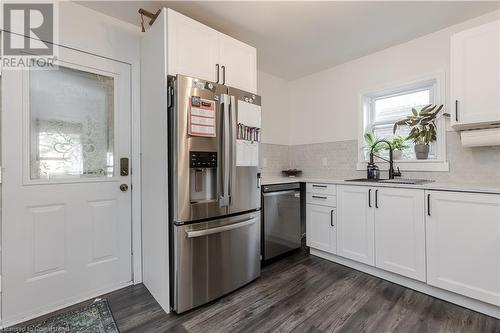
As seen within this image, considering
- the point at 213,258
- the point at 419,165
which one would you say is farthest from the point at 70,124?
the point at 419,165

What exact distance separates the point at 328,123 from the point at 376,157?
0.83 metres

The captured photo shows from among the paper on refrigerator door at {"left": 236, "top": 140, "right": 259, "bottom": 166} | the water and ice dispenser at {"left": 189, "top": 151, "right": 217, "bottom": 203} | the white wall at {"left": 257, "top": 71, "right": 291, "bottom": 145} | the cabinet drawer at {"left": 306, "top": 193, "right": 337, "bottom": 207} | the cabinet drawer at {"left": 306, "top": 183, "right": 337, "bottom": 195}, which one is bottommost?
the cabinet drawer at {"left": 306, "top": 193, "right": 337, "bottom": 207}

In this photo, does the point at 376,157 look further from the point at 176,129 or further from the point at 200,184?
the point at 176,129

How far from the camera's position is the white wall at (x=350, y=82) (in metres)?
2.44

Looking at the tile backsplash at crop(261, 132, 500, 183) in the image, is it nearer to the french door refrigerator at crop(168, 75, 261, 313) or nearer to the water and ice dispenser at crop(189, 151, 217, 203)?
the french door refrigerator at crop(168, 75, 261, 313)

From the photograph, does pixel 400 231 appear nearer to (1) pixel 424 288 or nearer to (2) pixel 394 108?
(1) pixel 424 288

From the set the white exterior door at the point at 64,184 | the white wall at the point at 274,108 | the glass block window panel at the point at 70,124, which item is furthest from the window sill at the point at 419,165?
the glass block window panel at the point at 70,124

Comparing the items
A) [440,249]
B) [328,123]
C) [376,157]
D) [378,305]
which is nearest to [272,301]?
[378,305]

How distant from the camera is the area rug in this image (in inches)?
63.6

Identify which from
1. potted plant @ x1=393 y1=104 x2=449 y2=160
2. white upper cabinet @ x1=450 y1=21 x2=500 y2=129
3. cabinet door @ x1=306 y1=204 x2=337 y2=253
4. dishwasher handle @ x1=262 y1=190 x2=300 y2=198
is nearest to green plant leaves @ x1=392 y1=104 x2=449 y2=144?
potted plant @ x1=393 y1=104 x2=449 y2=160

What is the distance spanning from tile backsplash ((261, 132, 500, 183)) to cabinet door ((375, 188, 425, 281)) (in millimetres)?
633

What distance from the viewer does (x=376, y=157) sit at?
2.91 meters

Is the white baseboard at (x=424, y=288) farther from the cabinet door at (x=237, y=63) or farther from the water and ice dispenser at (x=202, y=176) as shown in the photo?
the cabinet door at (x=237, y=63)

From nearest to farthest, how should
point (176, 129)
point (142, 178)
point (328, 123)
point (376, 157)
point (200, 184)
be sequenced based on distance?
point (176, 129)
point (200, 184)
point (142, 178)
point (376, 157)
point (328, 123)
